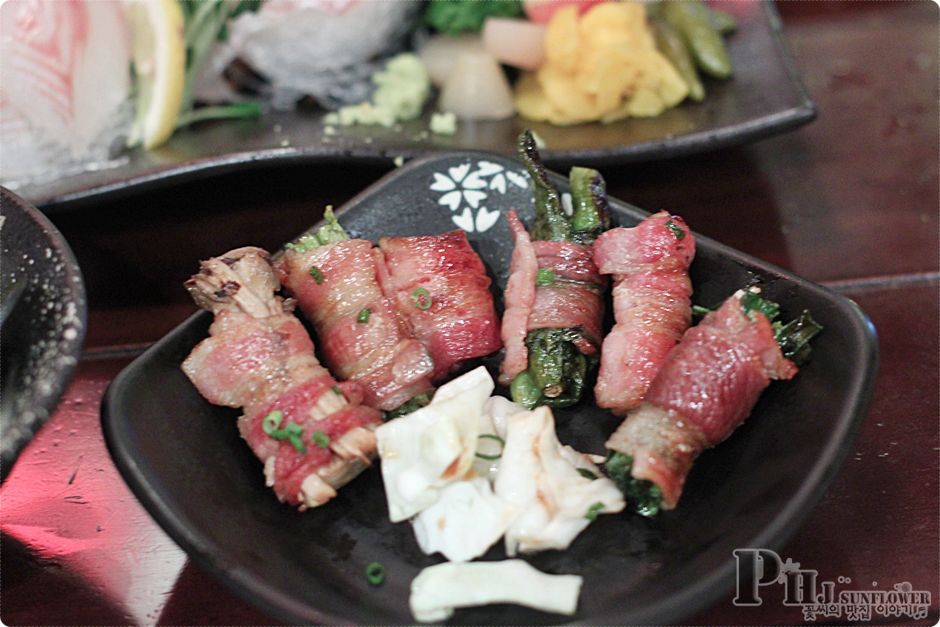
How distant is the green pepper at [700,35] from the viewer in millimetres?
3834

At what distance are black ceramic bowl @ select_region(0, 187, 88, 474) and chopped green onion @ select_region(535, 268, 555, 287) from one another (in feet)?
3.76

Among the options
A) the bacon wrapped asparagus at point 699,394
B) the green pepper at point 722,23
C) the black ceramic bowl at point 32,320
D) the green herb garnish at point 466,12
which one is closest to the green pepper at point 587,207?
Answer: the bacon wrapped asparagus at point 699,394

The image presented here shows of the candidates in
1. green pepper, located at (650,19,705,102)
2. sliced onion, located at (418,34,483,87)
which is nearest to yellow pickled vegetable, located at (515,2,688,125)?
green pepper, located at (650,19,705,102)

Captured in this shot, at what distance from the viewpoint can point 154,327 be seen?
9.37 feet

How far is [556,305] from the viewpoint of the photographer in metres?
2.26

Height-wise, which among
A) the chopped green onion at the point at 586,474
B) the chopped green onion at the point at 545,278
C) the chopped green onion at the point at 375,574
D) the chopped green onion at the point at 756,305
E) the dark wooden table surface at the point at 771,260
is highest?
the chopped green onion at the point at 756,305

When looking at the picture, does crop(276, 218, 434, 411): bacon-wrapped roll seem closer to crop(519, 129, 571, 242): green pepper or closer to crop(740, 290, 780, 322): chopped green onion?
crop(519, 129, 571, 242): green pepper

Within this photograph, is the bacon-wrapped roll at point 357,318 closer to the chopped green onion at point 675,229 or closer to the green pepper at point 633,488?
the green pepper at point 633,488

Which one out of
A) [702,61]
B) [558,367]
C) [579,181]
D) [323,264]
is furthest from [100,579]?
[702,61]

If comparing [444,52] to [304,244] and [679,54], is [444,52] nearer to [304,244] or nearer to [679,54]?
[679,54]

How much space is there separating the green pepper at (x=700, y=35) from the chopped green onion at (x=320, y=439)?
2.76 meters

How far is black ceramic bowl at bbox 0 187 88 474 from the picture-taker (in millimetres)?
1700

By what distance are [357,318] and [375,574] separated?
2.25ft

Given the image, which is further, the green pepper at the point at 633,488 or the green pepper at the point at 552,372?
the green pepper at the point at 552,372
